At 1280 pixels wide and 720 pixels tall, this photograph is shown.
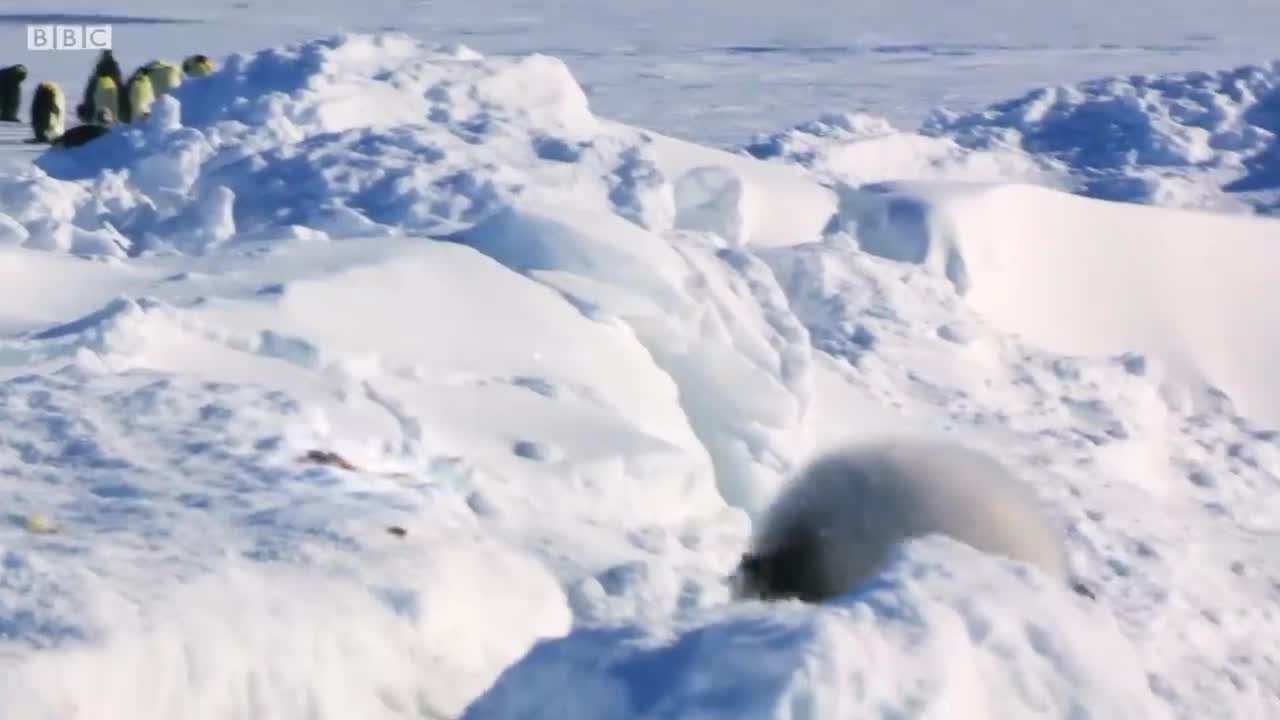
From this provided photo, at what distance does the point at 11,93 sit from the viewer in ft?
53.5

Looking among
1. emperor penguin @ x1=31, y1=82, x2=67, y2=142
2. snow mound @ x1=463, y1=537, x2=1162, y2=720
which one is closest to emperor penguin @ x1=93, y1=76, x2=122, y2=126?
emperor penguin @ x1=31, y1=82, x2=67, y2=142

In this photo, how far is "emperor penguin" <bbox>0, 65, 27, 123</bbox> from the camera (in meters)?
16.2

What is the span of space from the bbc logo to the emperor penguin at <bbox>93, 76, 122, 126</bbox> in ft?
18.7

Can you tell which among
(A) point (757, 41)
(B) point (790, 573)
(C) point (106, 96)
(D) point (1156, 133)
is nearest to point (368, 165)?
(B) point (790, 573)

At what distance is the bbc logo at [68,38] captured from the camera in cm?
2289

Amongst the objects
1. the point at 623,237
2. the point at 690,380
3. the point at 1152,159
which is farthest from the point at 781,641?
the point at 1152,159

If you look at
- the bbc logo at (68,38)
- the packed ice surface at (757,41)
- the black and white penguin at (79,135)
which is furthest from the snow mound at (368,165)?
the bbc logo at (68,38)

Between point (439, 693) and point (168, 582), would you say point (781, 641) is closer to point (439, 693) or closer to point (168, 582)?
point (439, 693)

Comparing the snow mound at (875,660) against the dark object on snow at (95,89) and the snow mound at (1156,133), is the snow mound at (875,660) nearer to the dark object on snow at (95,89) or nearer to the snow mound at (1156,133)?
the snow mound at (1156,133)

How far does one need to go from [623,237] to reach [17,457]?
276 cm

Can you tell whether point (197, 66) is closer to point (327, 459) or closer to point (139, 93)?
point (139, 93)

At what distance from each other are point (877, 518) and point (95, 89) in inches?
534

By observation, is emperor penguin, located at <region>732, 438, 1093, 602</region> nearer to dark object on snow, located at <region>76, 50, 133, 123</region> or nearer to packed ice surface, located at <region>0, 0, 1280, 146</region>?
packed ice surface, located at <region>0, 0, 1280, 146</region>

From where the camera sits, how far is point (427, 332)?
6.00 meters
